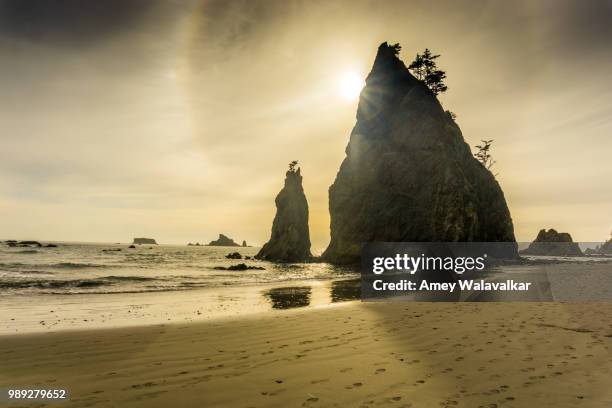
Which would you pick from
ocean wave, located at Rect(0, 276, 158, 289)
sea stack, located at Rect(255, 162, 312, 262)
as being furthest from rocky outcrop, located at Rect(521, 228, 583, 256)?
ocean wave, located at Rect(0, 276, 158, 289)

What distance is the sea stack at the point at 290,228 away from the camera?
95875 mm

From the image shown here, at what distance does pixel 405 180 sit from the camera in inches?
2625

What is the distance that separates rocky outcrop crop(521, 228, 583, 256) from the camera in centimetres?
11444

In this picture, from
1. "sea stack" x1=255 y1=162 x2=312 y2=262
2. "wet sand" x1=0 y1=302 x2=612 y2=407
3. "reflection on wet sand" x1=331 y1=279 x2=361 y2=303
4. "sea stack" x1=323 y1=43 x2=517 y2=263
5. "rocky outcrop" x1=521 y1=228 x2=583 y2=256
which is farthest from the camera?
"rocky outcrop" x1=521 y1=228 x2=583 y2=256

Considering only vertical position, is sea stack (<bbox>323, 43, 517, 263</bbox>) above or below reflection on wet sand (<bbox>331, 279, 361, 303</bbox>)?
above

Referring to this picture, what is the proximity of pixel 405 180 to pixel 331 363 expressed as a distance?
204ft

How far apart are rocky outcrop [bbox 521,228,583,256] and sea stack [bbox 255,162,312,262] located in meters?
78.9

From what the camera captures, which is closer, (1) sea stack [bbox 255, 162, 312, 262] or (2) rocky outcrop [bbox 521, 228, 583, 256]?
(1) sea stack [bbox 255, 162, 312, 262]

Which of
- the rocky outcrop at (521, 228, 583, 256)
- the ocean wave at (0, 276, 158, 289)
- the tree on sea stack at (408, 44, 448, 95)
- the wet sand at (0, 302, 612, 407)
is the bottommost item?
the ocean wave at (0, 276, 158, 289)

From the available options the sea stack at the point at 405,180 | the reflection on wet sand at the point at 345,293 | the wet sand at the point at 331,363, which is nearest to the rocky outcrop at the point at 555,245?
the sea stack at the point at 405,180

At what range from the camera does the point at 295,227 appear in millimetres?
97000

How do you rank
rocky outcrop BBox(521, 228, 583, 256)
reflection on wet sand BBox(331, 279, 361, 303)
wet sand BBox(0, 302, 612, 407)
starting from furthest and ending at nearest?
1. rocky outcrop BBox(521, 228, 583, 256)
2. reflection on wet sand BBox(331, 279, 361, 303)
3. wet sand BBox(0, 302, 612, 407)

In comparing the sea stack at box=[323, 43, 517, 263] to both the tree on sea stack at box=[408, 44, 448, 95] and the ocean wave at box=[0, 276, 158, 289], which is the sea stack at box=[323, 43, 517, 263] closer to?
the tree on sea stack at box=[408, 44, 448, 95]

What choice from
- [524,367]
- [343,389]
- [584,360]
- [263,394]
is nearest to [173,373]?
[263,394]
